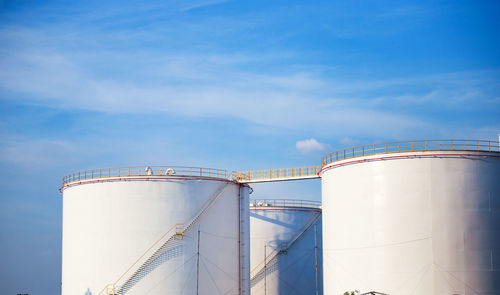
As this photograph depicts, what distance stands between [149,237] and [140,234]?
2.27 ft

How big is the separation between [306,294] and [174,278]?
19.8 m

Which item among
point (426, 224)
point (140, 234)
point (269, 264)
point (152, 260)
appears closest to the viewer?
point (426, 224)

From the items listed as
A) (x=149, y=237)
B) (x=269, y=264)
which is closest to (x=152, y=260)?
(x=149, y=237)

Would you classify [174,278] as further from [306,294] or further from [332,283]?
[306,294]

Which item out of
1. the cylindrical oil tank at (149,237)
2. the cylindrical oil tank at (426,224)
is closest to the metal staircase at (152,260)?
the cylindrical oil tank at (149,237)

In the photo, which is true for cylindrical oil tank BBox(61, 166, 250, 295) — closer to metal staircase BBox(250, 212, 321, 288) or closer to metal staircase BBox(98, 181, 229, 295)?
metal staircase BBox(98, 181, 229, 295)

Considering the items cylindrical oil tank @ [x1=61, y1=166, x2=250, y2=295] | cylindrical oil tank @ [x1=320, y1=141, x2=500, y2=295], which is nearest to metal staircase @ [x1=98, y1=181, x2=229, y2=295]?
cylindrical oil tank @ [x1=61, y1=166, x2=250, y2=295]

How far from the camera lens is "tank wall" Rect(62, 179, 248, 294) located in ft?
138

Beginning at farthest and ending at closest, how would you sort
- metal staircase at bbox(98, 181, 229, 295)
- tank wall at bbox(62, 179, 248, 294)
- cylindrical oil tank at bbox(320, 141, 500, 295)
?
tank wall at bbox(62, 179, 248, 294) → metal staircase at bbox(98, 181, 229, 295) → cylindrical oil tank at bbox(320, 141, 500, 295)

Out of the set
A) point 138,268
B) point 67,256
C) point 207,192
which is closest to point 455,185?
point 207,192

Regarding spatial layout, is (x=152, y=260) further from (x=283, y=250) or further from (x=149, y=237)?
(x=283, y=250)

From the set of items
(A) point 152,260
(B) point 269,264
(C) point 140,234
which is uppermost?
(C) point 140,234

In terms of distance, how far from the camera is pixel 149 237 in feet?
138

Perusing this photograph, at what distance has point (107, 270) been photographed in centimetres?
4222
